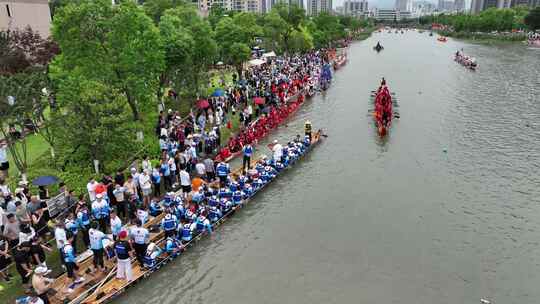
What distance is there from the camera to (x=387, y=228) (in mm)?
16516

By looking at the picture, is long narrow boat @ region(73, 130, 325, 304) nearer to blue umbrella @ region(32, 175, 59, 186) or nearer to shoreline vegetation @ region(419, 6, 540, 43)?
→ blue umbrella @ region(32, 175, 59, 186)

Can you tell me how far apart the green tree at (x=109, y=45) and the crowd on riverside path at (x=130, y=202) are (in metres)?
3.47

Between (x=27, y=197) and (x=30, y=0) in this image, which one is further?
(x=30, y=0)

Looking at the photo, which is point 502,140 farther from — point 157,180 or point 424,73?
point 424,73

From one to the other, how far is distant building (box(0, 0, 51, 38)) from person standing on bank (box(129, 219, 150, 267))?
26.4 m

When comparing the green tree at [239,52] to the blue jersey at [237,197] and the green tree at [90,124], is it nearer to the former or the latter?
the green tree at [90,124]

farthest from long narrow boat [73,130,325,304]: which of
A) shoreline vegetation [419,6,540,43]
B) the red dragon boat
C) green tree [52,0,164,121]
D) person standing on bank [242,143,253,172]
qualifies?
shoreline vegetation [419,6,540,43]

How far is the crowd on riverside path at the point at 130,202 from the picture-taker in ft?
39.9

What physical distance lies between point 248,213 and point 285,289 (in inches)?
210

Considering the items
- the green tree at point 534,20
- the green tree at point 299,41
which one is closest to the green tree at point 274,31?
the green tree at point 299,41

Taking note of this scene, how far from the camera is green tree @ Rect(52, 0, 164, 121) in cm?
2125

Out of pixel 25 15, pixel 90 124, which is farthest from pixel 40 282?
pixel 25 15

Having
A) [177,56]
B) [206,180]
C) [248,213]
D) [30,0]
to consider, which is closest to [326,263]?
[248,213]

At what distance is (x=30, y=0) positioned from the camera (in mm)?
33625
